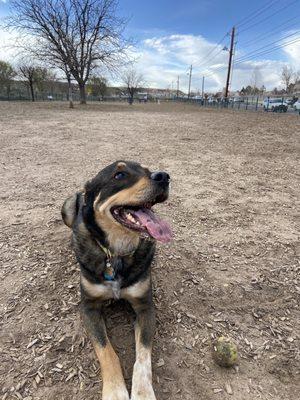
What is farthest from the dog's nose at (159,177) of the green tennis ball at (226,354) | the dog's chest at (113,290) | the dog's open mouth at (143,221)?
the green tennis ball at (226,354)

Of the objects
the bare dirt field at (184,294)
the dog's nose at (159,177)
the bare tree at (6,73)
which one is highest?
the bare tree at (6,73)

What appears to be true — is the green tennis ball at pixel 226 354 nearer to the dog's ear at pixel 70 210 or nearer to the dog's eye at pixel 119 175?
the dog's eye at pixel 119 175

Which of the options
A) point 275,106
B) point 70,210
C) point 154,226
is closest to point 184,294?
point 154,226

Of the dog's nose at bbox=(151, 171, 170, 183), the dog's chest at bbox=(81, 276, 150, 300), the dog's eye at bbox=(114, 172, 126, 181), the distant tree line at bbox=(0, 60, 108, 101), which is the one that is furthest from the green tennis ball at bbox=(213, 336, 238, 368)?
the distant tree line at bbox=(0, 60, 108, 101)

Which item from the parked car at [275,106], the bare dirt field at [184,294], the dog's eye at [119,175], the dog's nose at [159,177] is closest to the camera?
the bare dirt field at [184,294]

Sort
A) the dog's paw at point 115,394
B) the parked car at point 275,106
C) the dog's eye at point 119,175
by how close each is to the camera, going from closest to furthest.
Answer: the dog's paw at point 115,394 < the dog's eye at point 119,175 < the parked car at point 275,106

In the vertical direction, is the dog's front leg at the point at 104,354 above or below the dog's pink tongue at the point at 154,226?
below

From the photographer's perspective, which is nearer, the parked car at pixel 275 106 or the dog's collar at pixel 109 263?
the dog's collar at pixel 109 263

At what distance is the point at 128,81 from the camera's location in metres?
63.1

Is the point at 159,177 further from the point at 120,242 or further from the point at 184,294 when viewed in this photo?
the point at 184,294

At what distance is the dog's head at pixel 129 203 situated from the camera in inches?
98.0

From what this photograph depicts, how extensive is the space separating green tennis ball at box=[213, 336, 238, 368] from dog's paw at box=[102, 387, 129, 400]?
717mm

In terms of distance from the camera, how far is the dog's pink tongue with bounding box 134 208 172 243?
2426 mm

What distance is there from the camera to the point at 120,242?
2666mm
